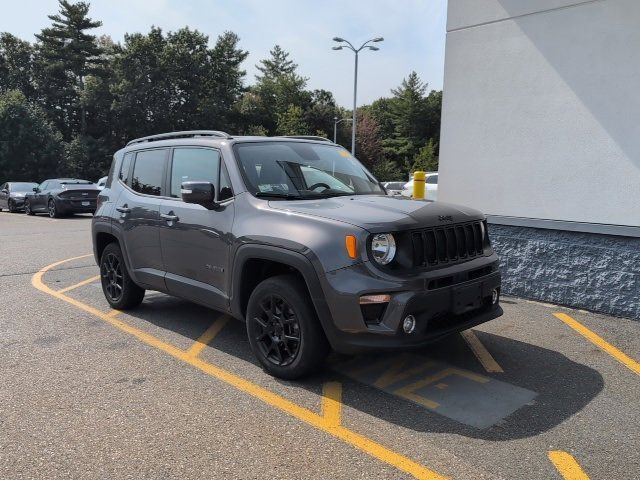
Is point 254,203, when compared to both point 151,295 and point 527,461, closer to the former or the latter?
point 527,461

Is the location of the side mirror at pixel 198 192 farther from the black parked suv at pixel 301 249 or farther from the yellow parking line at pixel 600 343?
the yellow parking line at pixel 600 343

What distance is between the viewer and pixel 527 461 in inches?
115

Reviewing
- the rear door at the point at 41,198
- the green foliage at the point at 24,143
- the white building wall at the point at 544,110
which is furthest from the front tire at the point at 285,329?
the green foliage at the point at 24,143

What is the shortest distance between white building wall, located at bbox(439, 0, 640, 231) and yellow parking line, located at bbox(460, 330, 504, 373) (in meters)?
2.28

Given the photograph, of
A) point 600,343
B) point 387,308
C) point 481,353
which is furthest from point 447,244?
point 600,343

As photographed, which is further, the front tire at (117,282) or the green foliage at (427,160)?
the green foliage at (427,160)

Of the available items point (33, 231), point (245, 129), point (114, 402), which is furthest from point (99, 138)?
point (114, 402)

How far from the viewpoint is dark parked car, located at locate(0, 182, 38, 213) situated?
71.2ft

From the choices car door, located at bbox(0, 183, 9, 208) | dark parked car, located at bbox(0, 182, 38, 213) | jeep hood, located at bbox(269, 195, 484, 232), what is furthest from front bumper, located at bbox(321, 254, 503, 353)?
car door, located at bbox(0, 183, 9, 208)

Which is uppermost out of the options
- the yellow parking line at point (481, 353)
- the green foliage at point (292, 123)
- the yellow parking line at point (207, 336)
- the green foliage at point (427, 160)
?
the green foliage at point (292, 123)

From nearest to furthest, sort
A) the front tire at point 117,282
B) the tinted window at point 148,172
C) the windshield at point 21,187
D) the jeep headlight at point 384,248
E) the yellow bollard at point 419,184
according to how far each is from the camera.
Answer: the jeep headlight at point 384,248
the tinted window at point 148,172
the front tire at point 117,282
the yellow bollard at point 419,184
the windshield at point 21,187

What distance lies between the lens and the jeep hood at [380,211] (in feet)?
11.8

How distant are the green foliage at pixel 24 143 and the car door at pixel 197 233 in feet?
134

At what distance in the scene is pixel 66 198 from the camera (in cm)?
1825
